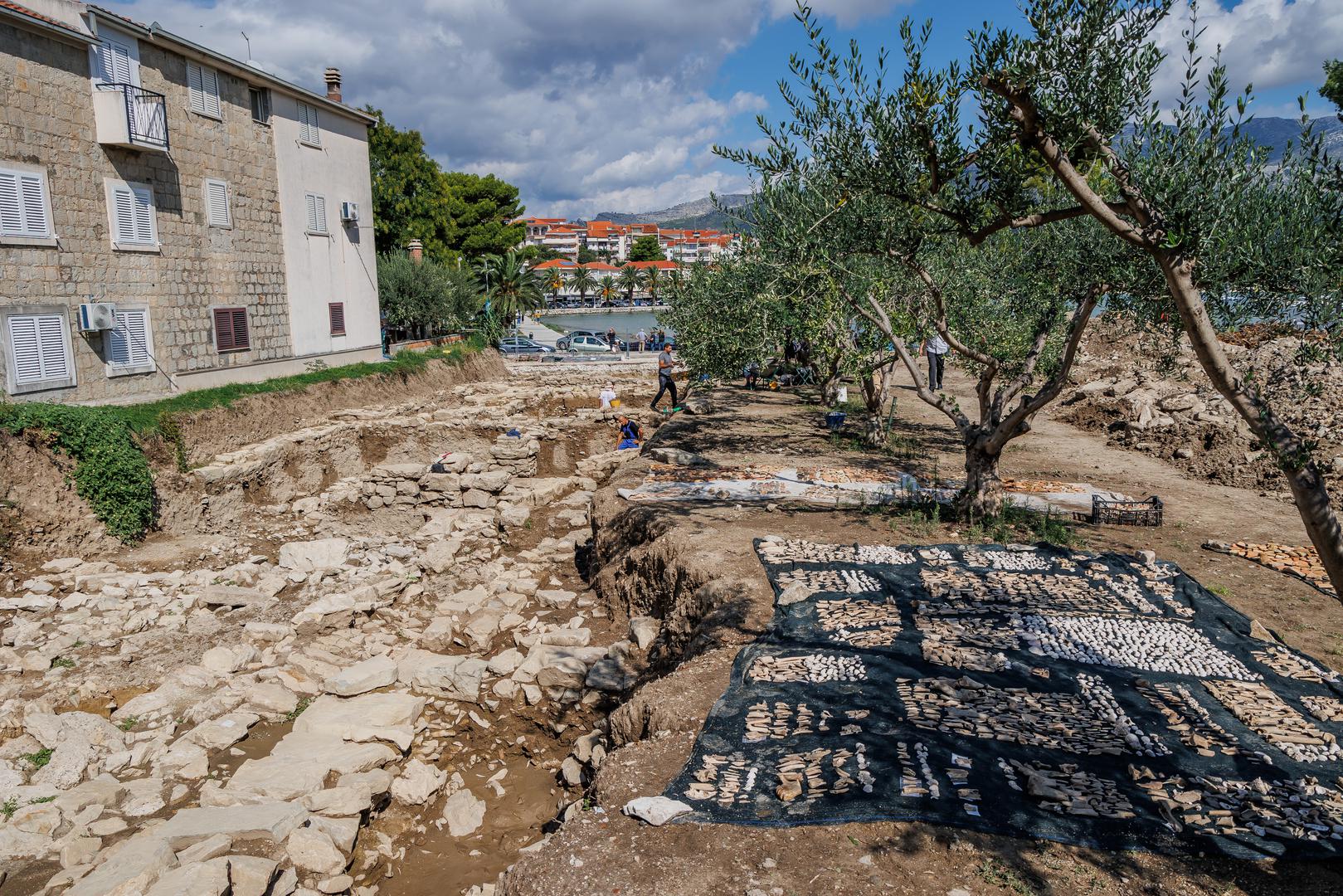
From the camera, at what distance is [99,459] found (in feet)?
48.2

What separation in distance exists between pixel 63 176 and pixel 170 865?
56.7 feet

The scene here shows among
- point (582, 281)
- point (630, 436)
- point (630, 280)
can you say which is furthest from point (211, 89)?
point (582, 281)

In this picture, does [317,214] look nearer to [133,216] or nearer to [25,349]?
[133,216]

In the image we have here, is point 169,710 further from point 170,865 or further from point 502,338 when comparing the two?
point 502,338

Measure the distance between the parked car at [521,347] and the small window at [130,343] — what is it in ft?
69.7

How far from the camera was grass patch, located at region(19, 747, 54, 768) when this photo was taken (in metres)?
7.99

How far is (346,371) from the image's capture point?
26.1 metres

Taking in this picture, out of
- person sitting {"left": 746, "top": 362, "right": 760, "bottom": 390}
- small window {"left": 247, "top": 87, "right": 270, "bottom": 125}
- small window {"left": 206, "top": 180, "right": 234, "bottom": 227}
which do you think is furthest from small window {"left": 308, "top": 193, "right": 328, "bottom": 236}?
person sitting {"left": 746, "top": 362, "right": 760, "bottom": 390}

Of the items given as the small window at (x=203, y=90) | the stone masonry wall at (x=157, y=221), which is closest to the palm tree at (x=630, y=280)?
the stone masonry wall at (x=157, y=221)

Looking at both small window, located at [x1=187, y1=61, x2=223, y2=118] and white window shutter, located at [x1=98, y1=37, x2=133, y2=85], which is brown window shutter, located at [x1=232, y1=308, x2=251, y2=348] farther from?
white window shutter, located at [x1=98, y1=37, x2=133, y2=85]

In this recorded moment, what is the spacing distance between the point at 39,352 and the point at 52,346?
37 cm

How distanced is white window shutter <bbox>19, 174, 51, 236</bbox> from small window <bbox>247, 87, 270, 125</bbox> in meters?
8.08

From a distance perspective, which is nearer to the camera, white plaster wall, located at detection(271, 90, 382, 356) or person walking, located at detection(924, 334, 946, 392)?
person walking, located at detection(924, 334, 946, 392)

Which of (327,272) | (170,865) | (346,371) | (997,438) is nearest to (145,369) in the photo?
(346,371)
